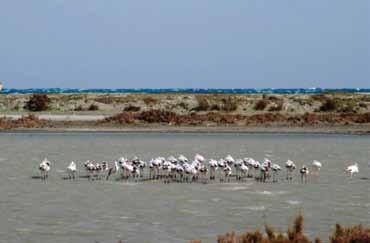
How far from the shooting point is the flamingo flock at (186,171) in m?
20.3

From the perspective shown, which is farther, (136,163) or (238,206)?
(136,163)

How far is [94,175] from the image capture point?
69.5 ft

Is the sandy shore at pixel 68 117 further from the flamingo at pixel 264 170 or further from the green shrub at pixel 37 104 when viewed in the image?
the flamingo at pixel 264 170

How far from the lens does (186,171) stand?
65.6 feet

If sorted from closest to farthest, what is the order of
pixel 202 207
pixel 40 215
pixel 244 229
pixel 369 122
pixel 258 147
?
pixel 244 229 → pixel 40 215 → pixel 202 207 → pixel 258 147 → pixel 369 122

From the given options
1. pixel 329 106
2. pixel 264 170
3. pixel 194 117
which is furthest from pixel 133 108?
pixel 264 170

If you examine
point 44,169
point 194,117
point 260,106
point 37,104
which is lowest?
point 194,117

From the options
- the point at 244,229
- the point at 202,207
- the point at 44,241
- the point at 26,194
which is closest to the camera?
the point at 44,241

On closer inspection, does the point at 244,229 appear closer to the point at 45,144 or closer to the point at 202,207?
the point at 202,207

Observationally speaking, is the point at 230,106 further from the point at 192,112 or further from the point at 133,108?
the point at 133,108

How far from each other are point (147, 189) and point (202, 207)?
2886mm

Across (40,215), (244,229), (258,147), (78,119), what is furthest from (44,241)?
(78,119)

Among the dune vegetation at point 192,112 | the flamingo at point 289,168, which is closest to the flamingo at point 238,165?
the flamingo at point 289,168

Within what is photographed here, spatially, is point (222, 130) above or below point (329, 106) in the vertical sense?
below
